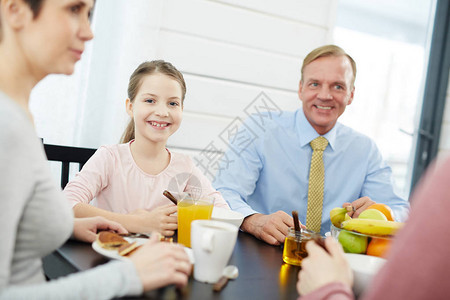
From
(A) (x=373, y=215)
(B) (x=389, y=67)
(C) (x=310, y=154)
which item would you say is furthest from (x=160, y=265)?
(B) (x=389, y=67)

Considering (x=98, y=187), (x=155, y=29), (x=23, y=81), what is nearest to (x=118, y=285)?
(x=23, y=81)

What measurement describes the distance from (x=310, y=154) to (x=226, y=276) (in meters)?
1.27

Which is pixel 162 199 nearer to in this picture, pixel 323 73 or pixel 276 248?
pixel 276 248

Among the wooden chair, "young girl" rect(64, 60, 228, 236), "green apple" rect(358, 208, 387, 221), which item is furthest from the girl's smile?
"green apple" rect(358, 208, 387, 221)

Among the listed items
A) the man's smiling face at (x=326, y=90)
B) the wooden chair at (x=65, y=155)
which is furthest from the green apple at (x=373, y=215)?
the wooden chair at (x=65, y=155)

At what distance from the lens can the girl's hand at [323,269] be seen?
0.74 metres

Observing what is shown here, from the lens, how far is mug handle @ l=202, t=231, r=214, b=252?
0.77 metres

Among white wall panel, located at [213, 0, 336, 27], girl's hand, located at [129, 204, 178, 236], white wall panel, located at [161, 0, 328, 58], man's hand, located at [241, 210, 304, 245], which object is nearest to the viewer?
girl's hand, located at [129, 204, 178, 236]

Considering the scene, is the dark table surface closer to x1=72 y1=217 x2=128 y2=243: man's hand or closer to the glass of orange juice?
x1=72 y1=217 x2=128 y2=243: man's hand

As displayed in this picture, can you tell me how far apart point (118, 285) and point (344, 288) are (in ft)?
1.21

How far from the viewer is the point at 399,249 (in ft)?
1.80

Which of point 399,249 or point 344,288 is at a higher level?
point 399,249

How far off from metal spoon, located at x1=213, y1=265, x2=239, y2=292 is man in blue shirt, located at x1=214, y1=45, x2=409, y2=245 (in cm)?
103

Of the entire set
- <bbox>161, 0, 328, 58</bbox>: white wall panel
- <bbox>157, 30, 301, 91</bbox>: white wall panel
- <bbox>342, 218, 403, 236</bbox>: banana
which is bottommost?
<bbox>342, 218, 403, 236</bbox>: banana
